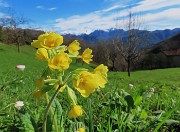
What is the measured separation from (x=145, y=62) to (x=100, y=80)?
350 ft

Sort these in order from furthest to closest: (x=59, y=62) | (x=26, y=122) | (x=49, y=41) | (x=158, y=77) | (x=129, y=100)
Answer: (x=158, y=77) < (x=129, y=100) < (x=26, y=122) < (x=49, y=41) < (x=59, y=62)

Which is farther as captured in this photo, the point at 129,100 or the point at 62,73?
the point at 129,100

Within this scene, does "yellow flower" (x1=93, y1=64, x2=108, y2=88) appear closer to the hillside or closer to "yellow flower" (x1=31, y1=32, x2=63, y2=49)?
"yellow flower" (x1=31, y1=32, x2=63, y2=49)

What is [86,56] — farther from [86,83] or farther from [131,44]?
[131,44]

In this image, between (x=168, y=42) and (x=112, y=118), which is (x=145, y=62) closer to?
(x=168, y=42)

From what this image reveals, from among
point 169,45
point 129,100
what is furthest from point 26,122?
point 169,45

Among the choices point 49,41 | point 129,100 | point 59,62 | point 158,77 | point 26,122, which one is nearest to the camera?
point 59,62

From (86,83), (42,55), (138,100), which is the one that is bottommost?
(138,100)

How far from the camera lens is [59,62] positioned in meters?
1.23

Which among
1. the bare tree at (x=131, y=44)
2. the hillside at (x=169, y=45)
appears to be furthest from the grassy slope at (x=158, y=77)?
the hillside at (x=169, y=45)

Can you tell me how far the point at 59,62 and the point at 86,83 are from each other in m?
0.13

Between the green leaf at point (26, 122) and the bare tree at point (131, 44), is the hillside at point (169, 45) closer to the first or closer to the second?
the bare tree at point (131, 44)

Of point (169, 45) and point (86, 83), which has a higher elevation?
point (86, 83)

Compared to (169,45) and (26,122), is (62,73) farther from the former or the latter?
(169,45)
